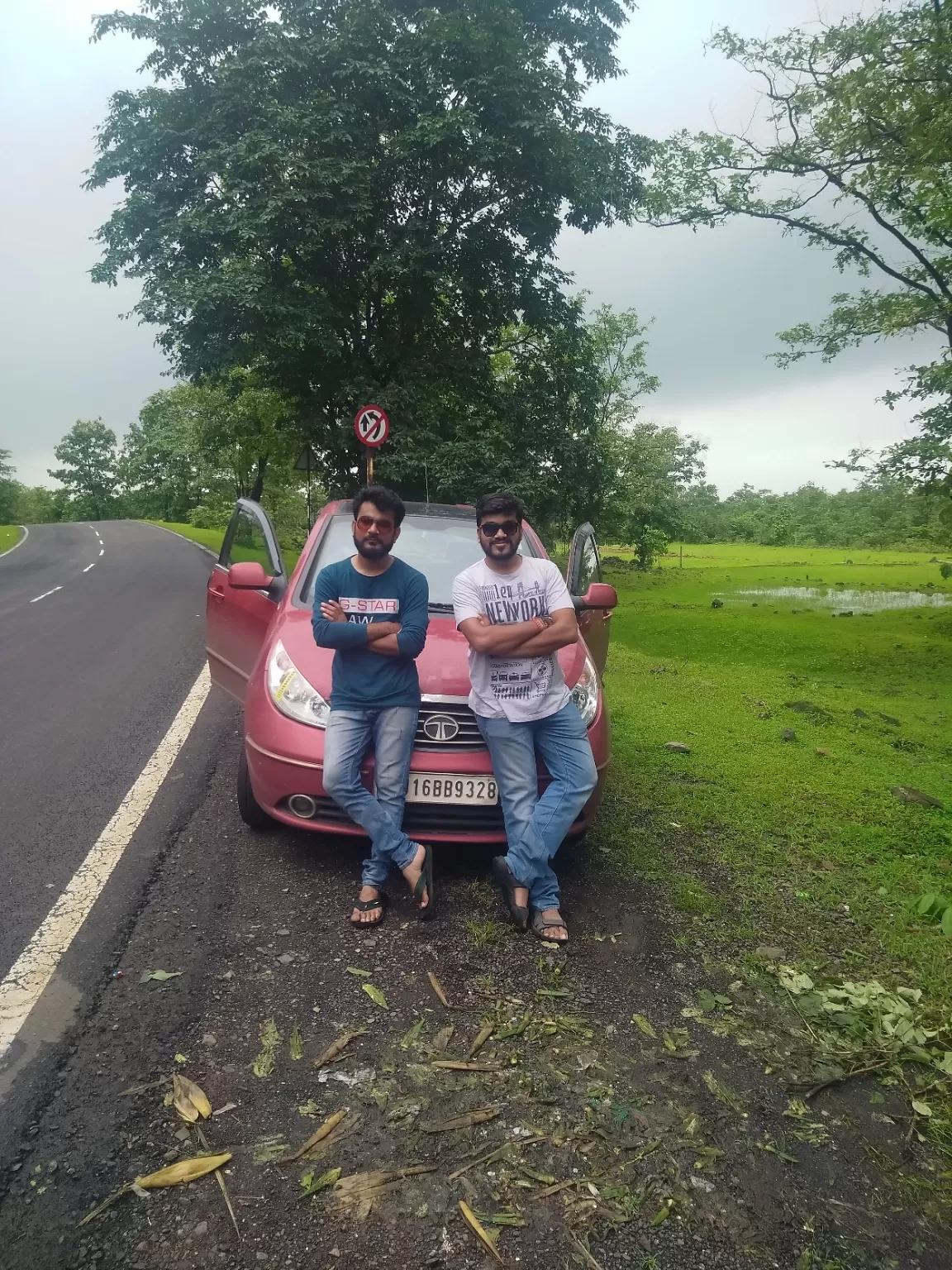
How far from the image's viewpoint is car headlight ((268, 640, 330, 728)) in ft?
13.1

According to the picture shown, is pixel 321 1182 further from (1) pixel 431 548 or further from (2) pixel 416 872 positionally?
(1) pixel 431 548

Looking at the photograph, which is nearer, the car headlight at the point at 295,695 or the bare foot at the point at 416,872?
the bare foot at the point at 416,872

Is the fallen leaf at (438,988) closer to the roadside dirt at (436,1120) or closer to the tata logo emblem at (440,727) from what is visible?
the roadside dirt at (436,1120)

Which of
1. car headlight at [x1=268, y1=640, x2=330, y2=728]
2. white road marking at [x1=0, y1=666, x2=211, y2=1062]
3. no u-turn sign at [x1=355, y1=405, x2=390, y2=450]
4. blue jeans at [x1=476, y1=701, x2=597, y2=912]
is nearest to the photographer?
white road marking at [x1=0, y1=666, x2=211, y2=1062]

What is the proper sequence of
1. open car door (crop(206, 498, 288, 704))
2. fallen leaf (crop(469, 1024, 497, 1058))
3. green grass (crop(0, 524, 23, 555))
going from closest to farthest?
fallen leaf (crop(469, 1024, 497, 1058))
open car door (crop(206, 498, 288, 704))
green grass (crop(0, 524, 23, 555))

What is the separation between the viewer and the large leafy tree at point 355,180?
640 inches

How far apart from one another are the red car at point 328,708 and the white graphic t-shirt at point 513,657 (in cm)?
21

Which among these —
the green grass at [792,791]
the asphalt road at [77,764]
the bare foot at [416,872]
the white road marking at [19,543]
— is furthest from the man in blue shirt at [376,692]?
the white road marking at [19,543]

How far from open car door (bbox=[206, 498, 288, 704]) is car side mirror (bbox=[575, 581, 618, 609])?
1.70m

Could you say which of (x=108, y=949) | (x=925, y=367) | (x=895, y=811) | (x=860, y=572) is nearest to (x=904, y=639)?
(x=925, y=367)

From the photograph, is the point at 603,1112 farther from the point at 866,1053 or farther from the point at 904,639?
the point at 904,639

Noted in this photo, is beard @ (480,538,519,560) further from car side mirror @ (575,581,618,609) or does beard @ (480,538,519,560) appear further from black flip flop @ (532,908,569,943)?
black flip flop @ (532,908,569,943)

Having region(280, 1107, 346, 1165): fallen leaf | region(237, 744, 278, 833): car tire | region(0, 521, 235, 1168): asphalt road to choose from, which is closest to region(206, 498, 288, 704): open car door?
region(0, 521, 235, 1168): asphalt road

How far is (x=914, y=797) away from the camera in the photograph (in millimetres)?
5750
